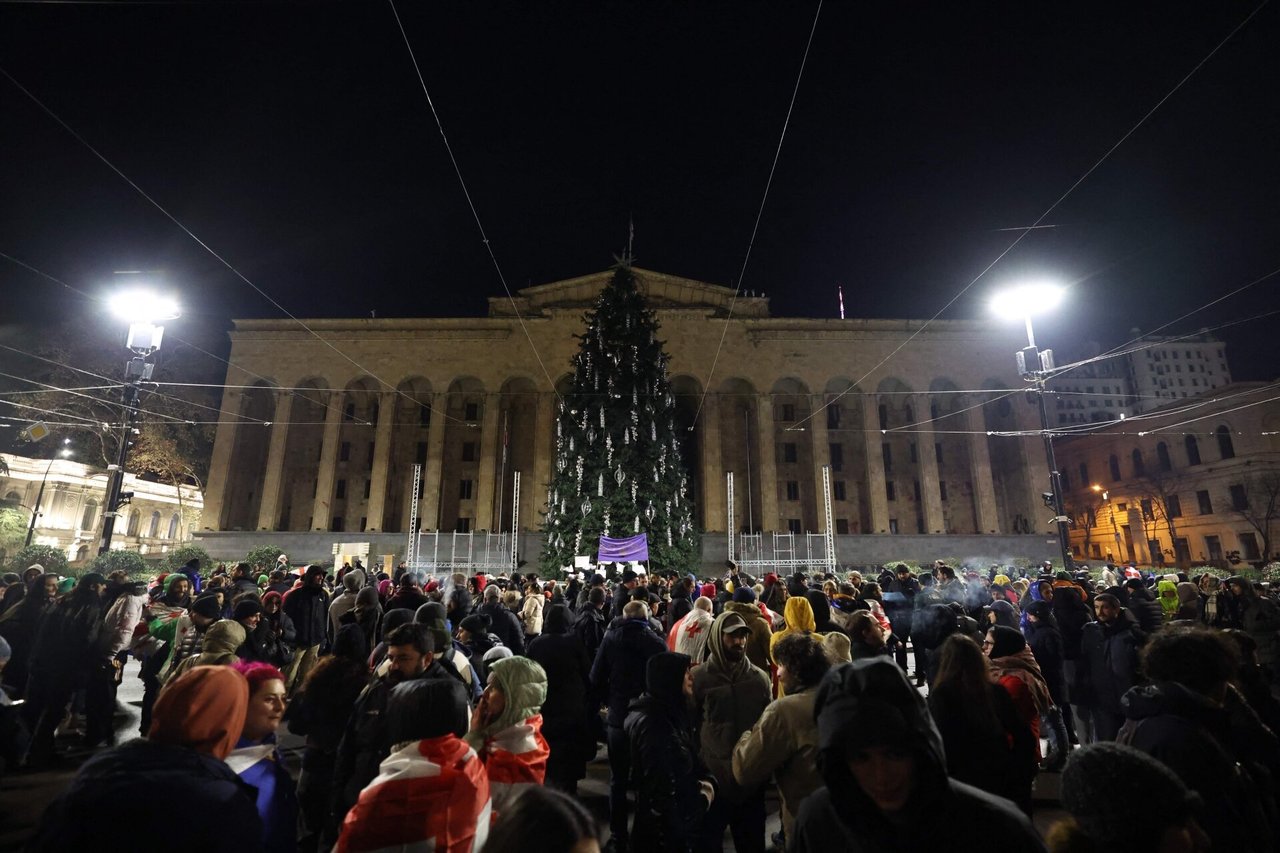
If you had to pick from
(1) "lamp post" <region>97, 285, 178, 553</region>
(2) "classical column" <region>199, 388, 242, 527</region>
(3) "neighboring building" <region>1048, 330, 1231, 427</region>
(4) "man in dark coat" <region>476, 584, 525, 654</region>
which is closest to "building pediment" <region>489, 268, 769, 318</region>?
(2) "classical column" <region>199, 388, 242, 527</region>

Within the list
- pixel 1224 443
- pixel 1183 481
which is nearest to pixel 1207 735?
pixel 1224 443

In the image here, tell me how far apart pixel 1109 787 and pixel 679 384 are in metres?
33.7

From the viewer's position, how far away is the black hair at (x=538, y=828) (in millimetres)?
1293

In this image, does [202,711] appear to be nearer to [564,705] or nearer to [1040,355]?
[564,705]

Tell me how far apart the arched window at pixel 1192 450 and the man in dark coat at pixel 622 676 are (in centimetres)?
5153

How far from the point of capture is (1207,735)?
2379mm

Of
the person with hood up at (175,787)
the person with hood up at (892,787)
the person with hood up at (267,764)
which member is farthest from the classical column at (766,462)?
the person with hood up at (175,787)

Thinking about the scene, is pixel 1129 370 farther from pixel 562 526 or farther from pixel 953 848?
pixel 953 848

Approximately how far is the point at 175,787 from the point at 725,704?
2.81 m

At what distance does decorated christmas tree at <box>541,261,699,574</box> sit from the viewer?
20219 mm

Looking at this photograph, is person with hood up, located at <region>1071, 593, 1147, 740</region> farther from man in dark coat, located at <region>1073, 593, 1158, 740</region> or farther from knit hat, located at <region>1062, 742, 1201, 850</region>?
knit hat, located at <region>1062, 742, 1201, 850</region>

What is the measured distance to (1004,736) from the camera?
2.99 metres

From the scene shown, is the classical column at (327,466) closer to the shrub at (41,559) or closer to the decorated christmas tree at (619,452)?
the shrub at (41,559)

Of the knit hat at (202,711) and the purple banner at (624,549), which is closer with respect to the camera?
the knit hat at (202,711)
